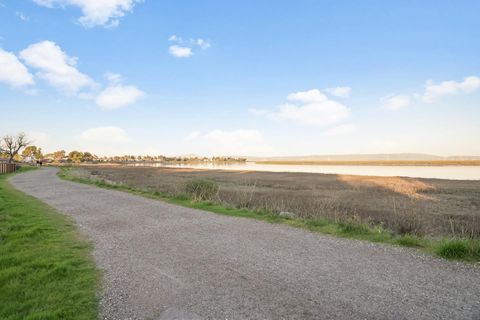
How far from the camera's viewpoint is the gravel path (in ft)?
15.1

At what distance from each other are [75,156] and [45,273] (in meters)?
199

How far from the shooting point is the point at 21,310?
4762 mm

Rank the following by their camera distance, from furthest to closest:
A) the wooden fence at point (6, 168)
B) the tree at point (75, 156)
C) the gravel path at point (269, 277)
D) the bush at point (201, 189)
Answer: the tree at point (75, 156) → the wooden fence at point (6, 168) → the bush at point (201, 189) → the gravel path at point (269, 277)

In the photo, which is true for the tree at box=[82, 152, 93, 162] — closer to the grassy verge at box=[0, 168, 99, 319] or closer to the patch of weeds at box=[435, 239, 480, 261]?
the grassy verge at box=[0, 168, 99, 319]

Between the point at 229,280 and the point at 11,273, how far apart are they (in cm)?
443

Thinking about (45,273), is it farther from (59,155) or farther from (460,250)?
(59,155)

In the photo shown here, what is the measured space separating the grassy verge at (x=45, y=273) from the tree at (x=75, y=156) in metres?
183

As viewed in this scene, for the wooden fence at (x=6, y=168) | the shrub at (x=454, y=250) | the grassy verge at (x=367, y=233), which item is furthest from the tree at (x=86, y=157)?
the shrub at (x=454, y=250)

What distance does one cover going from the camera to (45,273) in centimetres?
599

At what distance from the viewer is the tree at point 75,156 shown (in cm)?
17244

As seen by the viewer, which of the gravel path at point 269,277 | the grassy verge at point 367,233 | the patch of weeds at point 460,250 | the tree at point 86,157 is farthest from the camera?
the tree at point 86,157

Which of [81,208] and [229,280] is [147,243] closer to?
[229,280]

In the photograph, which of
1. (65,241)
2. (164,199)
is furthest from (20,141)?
(65,241)

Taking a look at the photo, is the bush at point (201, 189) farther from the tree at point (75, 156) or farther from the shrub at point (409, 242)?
the tree at point (75, 156)
